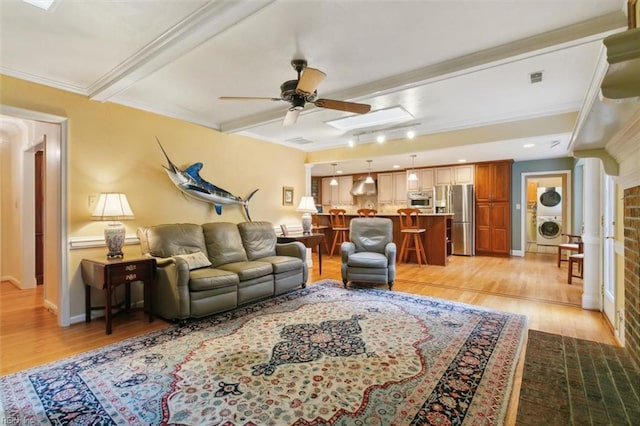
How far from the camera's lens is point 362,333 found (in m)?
2.72

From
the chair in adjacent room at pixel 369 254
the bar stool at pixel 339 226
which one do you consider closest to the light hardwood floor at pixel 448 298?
the chair in adjacent room at pixel 369 254

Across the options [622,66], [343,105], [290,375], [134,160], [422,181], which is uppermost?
[343,105]

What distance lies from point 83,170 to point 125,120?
29.4 inches

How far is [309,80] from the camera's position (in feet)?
7.81

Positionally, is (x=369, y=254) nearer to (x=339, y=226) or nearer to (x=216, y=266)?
(x=216, y=266)

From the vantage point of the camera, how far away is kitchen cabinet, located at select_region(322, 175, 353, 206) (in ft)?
32.8

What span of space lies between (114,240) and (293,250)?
215cm

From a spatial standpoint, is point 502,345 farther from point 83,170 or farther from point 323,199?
point 323,199

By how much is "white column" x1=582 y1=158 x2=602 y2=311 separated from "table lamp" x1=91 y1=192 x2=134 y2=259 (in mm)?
5108

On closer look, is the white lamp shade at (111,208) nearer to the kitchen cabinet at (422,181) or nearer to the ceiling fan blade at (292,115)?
the ceiling fan blade at (292,115)

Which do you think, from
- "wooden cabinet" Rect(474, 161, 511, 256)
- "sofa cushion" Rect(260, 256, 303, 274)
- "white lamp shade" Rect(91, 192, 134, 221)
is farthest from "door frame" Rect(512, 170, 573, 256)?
"white lamp shade" Rect(91, 192, 134, 221)

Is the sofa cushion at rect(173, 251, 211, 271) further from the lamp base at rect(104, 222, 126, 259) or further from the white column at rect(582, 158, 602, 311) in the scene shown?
the white column at rect(582, 158, 602, 311)

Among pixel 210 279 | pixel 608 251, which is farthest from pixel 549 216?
pixel 210 279

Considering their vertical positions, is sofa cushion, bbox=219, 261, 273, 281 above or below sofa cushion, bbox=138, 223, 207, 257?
below
